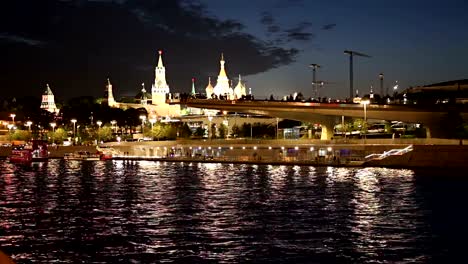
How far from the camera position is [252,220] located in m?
28.3

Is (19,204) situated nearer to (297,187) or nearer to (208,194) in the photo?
(208,194)

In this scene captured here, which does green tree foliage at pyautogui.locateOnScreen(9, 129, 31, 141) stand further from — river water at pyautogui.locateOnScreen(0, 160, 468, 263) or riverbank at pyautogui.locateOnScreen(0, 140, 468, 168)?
river water at pyautogui.locateOnScreen(0, 160, 468, 263)

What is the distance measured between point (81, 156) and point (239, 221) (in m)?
72.3

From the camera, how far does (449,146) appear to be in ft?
192

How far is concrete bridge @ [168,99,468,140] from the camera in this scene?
247 ft

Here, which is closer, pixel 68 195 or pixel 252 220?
pixel 252 220

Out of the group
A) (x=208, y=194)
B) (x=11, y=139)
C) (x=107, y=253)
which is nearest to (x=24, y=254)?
(x=107, y=253)

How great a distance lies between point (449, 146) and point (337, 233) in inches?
1451

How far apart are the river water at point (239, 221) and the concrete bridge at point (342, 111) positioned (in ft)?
89.3

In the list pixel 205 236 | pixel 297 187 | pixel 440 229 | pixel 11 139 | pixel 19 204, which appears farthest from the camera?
pixel 11 139

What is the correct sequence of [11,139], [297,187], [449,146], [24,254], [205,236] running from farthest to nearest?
1. [11,139]
2. [449,146]
3. [297,187]
4. [205,236]
5. [24,254]

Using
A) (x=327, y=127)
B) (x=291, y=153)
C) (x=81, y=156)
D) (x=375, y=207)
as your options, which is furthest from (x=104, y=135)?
(x=375, y=207)

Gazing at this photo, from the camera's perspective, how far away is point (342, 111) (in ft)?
261

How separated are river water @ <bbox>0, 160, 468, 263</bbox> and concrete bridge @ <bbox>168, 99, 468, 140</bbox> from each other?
2722cm
